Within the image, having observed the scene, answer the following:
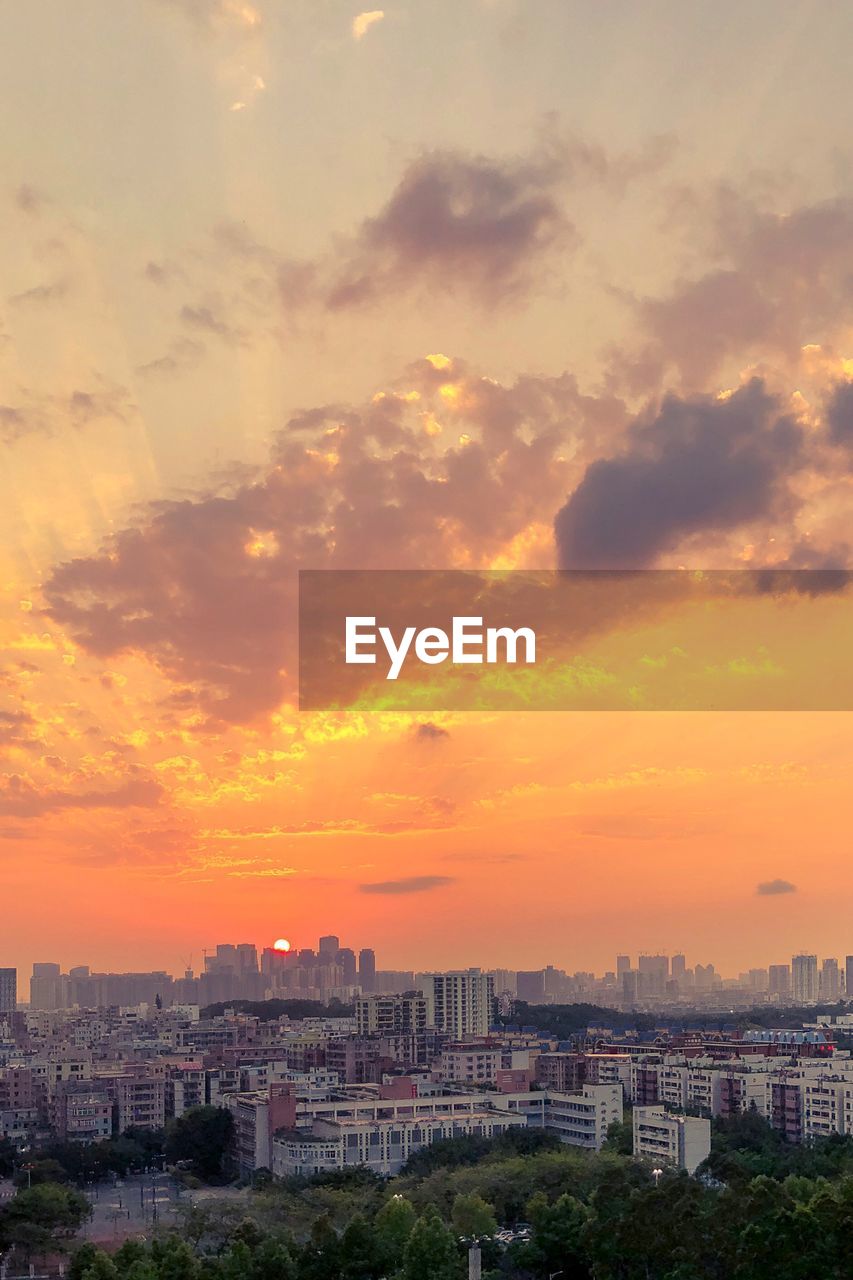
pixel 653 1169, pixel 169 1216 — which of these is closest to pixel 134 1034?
pixel 169 1216

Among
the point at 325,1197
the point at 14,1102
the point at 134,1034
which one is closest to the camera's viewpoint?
the point at 325,1197

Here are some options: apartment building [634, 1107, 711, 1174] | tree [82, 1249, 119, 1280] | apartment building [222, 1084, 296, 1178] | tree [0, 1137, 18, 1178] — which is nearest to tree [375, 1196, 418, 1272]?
tree [82, 1249, 119, 1280]

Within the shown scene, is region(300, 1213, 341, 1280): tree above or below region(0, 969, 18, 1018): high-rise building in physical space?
above

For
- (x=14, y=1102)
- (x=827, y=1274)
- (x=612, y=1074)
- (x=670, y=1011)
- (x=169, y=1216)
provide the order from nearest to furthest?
(x=827, y=1274) < (x=169, y=1216) < (x=612, y=1074) < (x=14, y=1102) < (x=670, y=1011)

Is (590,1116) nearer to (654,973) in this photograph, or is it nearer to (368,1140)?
(368,1140)

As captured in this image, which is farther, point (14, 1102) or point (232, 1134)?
point (14, 1102)

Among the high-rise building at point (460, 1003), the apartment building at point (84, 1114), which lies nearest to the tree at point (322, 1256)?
the apartment building at point (84, 1114)

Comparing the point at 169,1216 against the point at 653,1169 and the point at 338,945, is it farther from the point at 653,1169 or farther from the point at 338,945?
the point at 338,945

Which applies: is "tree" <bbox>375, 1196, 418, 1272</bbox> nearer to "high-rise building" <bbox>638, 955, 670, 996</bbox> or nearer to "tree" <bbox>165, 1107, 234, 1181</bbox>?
"tree" <bbox>165, 1107, 234, 1181</bbox>
